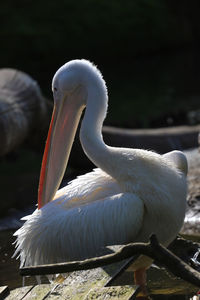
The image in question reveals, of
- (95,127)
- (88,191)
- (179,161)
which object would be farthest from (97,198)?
(179,161)

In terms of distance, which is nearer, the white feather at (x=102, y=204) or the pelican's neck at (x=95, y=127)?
the white feather at (x=102, y=204)

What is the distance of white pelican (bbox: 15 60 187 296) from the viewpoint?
4180mm

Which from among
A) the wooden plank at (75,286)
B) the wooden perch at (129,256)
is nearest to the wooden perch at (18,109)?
the wooden plank at (75,286)

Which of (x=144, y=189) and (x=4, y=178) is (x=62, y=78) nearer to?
(x=144, y=189)

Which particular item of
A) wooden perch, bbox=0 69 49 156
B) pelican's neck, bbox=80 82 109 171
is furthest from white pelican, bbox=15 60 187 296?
wooden perch, bbox=0 69 49 156

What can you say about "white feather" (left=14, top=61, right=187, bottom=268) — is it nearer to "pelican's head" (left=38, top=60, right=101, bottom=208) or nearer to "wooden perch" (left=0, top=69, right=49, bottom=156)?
"pelican's head" (left=38, top=60, right=101, bottom=208)

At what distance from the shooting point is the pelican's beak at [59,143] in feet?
15.2

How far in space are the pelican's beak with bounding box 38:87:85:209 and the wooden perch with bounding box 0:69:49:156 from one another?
2747 millimetres

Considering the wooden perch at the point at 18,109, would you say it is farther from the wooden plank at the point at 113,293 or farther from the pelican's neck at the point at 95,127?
the wooden plank at the point at 113,293

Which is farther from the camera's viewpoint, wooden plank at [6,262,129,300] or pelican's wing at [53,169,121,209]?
pelican's wing at [53,169,121,209]

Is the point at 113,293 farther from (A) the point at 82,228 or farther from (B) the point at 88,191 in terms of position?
(B) the point at 88,191

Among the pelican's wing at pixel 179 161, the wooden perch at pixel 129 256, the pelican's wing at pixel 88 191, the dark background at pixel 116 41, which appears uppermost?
the dark background at pixel 116 41

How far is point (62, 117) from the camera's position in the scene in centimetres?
474

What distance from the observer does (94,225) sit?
4.18 m
